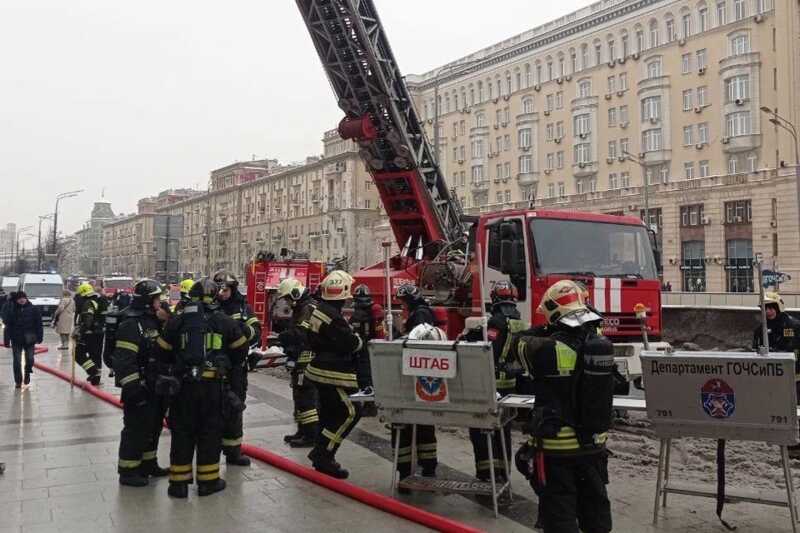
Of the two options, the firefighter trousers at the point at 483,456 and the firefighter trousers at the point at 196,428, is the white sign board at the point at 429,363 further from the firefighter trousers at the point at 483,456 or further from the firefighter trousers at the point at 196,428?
the firefighter trousers at the point at 196,428

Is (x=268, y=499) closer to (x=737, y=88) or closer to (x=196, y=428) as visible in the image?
(x=196, y=428)

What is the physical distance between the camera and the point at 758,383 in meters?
4.62

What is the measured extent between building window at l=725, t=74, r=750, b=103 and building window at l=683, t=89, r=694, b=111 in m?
2.42

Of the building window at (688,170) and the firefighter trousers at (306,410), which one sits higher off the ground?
the building window at (688,170)

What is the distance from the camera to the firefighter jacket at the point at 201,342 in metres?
5.75

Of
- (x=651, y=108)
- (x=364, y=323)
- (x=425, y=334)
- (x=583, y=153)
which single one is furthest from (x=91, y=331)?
(x=583, y=153)

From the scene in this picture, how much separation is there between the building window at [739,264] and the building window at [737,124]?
611cm

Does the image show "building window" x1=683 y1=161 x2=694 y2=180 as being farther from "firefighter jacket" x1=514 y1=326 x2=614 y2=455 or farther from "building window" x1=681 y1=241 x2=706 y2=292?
"firefighter jacket" x1=514 y1=326 x2=614 y2=455

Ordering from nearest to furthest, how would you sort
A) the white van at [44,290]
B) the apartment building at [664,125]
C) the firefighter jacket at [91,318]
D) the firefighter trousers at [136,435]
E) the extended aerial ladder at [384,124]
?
the firefighter trousers at [136,435], the firefighter jacket at [91,318], the extended aerial ladder at [384,124], the white van at [44,290], the apartment building at [664,125]

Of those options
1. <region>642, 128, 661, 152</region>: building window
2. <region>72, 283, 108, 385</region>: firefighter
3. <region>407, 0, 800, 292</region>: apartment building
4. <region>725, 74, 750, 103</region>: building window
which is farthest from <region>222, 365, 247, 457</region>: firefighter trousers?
<region>642, 128, 661, 152</region>: building window

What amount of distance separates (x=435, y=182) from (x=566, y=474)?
9338 millimetres

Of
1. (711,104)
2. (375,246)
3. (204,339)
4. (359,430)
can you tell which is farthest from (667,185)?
(204,339)

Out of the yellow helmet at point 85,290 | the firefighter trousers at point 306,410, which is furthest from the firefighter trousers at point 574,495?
the yellow helmet at point 85,290

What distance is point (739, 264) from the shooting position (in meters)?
40.4
